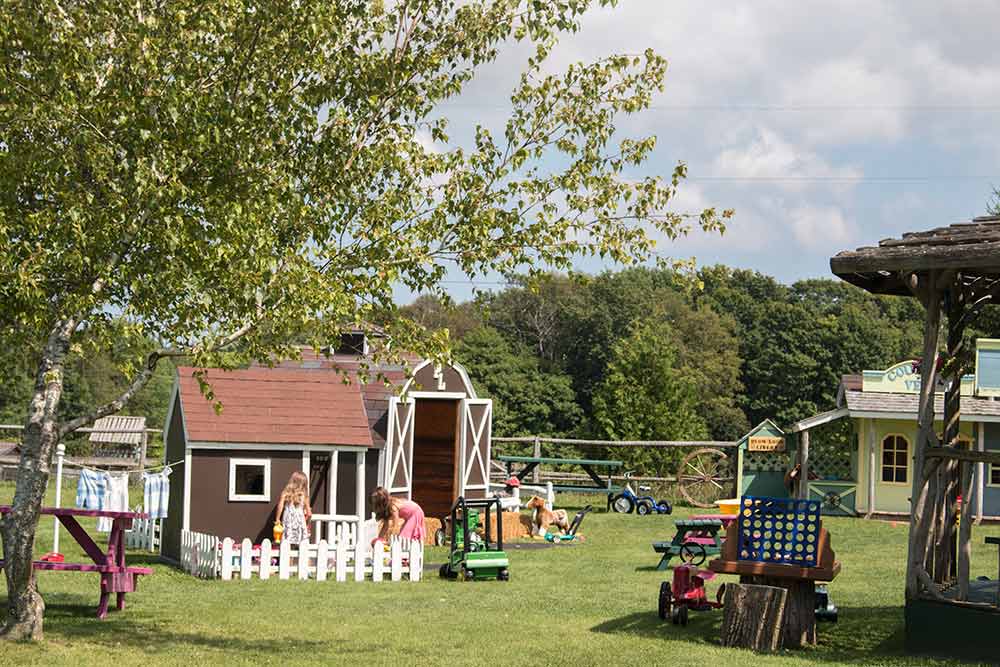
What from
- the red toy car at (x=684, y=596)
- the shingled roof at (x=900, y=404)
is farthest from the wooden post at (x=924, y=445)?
the shingled roof at (x=900, y=404)

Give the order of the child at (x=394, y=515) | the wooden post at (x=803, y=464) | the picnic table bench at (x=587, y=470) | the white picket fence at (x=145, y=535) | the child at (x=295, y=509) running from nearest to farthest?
1. the child at (x=394, y=515)
2. the child at (x=295, y=509)
3. the white picket fence at (x=145, y=535)
4. the wooden post at (x=803, y=464)
5. the picnic table bench at (x=587, y=470)

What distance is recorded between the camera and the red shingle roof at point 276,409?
1925 cm

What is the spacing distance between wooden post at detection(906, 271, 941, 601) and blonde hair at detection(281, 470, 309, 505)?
971 cm

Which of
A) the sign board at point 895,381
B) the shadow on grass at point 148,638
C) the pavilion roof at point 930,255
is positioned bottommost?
the shadow on grass at point 148,638

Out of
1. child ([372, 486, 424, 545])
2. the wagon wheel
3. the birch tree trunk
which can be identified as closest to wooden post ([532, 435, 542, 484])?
the wagon wheel

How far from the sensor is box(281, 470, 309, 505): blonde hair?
18.4 meters

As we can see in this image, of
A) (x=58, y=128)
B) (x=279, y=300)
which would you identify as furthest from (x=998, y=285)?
(x=58, y=128)

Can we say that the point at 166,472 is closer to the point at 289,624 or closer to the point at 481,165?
the point at 289,624

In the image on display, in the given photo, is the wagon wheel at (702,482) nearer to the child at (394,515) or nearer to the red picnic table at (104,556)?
the child at (394,515)

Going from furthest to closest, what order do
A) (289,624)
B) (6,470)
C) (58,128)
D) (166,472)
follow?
1. (6,470)
2. (166,472)
3. (289,624)
4. (58,128)

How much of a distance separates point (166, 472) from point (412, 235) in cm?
967

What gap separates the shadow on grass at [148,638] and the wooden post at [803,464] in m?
17.2

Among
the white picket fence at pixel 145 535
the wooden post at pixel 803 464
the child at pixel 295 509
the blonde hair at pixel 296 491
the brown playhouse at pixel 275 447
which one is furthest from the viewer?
the wooden post at pixel 803 464

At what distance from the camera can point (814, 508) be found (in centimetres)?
1170
